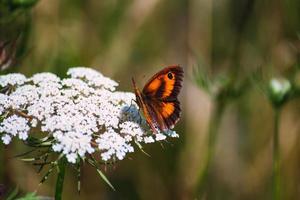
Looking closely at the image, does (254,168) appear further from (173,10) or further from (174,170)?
(173,10)

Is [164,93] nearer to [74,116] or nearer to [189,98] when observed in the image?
[74,116]

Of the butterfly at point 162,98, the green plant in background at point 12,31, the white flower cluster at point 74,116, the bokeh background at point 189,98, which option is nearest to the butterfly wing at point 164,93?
the butterfly at point 162,98

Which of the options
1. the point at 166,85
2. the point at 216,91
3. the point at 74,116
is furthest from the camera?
the point at 216,91

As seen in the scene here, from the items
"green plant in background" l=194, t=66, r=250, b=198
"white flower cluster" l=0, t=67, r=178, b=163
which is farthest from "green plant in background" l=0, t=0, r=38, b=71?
"green plant in background" l=194, t=66, r=250, b=198

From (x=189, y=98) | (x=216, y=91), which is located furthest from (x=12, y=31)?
(x=189, y=98)

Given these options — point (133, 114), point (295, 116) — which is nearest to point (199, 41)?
point (295, 116)

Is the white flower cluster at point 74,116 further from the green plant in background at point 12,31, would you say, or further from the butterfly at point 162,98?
the green plant in background at point 12,31

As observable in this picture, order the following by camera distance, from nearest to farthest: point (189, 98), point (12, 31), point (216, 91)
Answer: point (12, 31) → point (216, 91) → point (189, 98)
